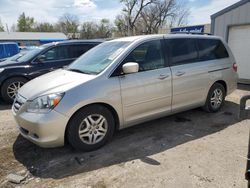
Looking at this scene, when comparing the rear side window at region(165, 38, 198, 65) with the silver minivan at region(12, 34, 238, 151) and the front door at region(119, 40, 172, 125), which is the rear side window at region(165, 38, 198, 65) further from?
the front door at region(119, 40, 172, 125)

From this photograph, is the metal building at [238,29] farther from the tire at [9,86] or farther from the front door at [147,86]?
the tire at [9,86]

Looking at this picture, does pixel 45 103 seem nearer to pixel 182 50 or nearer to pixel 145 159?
pixel 145 159

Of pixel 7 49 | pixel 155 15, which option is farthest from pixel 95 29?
pixel 7 49

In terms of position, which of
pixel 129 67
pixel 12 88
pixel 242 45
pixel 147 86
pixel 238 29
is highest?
pixel 238 29

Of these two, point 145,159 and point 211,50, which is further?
point 211,50

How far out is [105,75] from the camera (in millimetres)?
3635

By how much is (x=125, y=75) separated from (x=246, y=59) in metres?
Result: 6.96

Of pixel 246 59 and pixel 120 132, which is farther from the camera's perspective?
pixel 246 59

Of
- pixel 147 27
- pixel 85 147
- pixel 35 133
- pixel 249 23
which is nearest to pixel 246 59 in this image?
pixel 249 23

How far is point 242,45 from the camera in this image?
29.3ft

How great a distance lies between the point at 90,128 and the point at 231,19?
772 cm

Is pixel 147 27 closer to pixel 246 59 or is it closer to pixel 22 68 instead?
pixel 246 59

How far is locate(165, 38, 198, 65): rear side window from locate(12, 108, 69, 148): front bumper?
2.30 meters

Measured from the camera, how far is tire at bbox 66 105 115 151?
343cm
